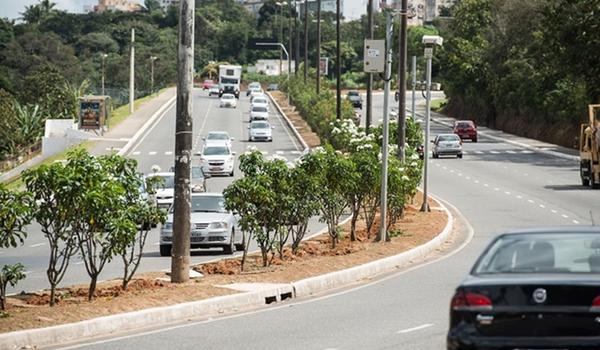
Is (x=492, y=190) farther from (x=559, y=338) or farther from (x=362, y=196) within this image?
(x=559, y=338)

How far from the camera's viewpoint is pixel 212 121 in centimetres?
10912

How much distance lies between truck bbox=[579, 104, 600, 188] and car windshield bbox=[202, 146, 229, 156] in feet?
58.5

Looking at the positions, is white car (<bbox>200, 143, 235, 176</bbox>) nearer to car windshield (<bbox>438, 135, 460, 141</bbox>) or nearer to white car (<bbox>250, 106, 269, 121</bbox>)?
car windshield (<bbox>438, 135, 460, 141</bbox>)

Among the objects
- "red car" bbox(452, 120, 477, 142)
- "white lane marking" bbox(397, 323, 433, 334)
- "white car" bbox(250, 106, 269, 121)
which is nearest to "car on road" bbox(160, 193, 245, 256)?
"white lane marking" bbox(397, 323, 433, 334)

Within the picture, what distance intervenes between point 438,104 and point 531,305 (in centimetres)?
14407

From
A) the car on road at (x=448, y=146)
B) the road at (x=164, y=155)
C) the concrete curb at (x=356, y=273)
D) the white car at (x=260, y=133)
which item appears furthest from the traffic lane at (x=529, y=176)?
the white car at (x=260, y=133)

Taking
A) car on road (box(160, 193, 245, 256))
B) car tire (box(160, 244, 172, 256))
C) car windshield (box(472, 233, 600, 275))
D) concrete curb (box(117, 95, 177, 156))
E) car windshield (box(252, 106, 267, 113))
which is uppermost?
car windshield (box(472, 233, 600, 275))

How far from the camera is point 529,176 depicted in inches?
2500

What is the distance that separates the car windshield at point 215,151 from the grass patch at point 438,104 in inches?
3240

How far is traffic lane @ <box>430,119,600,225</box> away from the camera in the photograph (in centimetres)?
4544

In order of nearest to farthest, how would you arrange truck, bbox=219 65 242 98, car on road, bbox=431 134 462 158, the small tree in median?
the small tree in median → car on road, bbox=431 134 462 158 → truck, bbox=219 65 242 98

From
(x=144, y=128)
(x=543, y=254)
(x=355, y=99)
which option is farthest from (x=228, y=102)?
(x=543, y=254)

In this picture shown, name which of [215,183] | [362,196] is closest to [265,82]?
[215,183]

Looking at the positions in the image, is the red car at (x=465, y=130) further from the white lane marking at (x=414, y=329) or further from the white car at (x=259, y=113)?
the white lane marking at (x=414, y=329)
